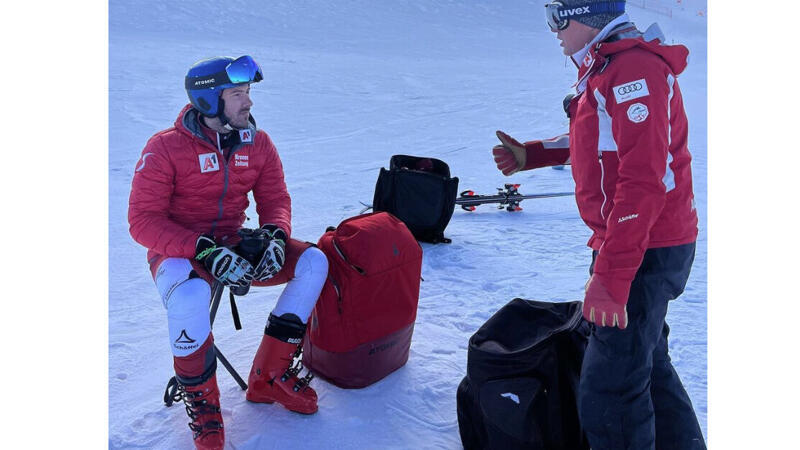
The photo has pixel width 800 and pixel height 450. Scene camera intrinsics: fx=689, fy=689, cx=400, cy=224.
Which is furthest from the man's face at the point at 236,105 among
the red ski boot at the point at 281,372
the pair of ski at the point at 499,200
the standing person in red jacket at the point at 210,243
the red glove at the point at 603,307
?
the pair of ski at the point at 499,200

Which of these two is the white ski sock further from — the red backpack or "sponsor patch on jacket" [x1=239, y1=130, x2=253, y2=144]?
"sponsor patch on jacket" [x1=239, y1=130, x2=253, y2=144]

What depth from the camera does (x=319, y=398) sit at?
2859mm

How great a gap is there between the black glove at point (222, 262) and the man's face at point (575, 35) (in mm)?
1383

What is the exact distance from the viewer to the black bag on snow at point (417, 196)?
15.3 feet

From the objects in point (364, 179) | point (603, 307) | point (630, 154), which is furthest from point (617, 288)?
point (364, 179)

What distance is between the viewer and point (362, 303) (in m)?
2.87

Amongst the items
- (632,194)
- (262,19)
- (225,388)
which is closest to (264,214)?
(225,388)

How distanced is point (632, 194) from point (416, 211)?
2956 millimetres

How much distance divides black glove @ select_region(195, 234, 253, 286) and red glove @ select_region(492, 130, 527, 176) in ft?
3.39

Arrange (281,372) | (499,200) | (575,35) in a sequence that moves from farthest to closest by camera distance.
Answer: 1. (499,200)
2. (281,372)
3. (575,35)

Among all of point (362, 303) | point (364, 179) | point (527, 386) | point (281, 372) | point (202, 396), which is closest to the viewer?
point (527, 386)

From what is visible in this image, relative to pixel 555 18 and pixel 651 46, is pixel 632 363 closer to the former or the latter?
pixel 651 46

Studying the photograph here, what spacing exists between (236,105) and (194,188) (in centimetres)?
38

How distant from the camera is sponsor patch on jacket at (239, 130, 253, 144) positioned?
9.49 feet
